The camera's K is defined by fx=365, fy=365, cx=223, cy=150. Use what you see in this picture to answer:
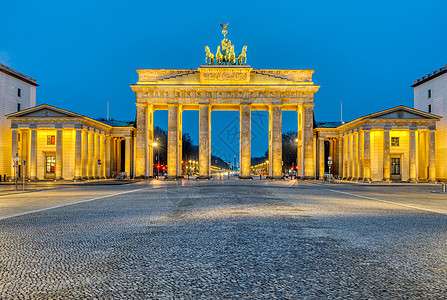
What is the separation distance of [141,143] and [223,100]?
16585 mm

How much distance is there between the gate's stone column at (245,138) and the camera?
65.1m

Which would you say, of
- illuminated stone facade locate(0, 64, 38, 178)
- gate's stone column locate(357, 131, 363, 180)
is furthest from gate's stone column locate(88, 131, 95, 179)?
gate's stone column locate(357, 131, 363, 180)

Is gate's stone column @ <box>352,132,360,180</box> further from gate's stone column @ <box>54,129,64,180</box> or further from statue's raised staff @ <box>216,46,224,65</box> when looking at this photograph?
gate's stone column @ <box>54,129,64,180</box>

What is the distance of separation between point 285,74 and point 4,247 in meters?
63.2

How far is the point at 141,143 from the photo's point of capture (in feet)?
214

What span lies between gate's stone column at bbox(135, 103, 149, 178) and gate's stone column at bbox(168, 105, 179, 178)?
14.6 ft

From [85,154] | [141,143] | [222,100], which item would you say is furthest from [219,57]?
[85,154]

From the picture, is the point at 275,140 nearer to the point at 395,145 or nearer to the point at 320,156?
the point at 320,156

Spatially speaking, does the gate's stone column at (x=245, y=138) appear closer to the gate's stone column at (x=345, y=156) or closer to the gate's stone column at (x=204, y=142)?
the gate's stone column at (x=204, y=142)

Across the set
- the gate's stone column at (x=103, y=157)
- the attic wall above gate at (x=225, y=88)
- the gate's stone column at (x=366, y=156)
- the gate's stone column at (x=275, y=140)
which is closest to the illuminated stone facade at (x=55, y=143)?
the gate's stone column at (x=103, y=157)

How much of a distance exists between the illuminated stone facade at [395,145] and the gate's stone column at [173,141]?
3025 centimetres

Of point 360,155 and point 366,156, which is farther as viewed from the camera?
point 360,155

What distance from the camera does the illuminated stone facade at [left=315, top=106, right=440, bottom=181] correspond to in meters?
55.5

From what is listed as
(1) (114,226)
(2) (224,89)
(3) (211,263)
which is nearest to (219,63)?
(2) (224,89)
